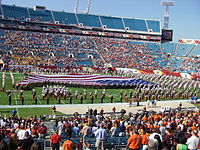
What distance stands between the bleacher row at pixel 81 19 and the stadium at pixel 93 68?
21cm

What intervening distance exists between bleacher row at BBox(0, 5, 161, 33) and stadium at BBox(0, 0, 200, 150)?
21 cm

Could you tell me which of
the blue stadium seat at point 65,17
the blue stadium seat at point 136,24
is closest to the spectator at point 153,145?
the blue stadium seat at point 65,17

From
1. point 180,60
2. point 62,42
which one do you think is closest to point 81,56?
point 62,42

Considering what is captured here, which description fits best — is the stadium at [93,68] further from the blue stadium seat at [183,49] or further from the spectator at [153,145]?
the spectator at [153,145]

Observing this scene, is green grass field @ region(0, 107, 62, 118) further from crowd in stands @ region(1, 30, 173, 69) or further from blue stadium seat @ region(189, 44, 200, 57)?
blue stadium seat @ region(189, 44, 200, 57)

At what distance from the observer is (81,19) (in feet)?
234

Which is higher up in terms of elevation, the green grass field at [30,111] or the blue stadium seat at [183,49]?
the blue stadium seat at [183,49]

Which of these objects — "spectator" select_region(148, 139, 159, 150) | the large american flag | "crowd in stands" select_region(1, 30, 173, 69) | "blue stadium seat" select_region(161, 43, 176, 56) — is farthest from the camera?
"blue stadium seat" select_region(161, 43, 176, 56)

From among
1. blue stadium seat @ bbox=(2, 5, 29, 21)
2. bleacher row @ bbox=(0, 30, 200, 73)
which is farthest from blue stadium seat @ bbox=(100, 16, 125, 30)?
blue stadium seat @ bbox=(2, 5, 29, 21)

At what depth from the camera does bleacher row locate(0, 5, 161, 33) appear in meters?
65.4

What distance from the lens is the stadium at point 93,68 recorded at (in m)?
20.1

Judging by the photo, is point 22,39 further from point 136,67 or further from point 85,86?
point 85,86

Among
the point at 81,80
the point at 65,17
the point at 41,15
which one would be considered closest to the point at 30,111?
the point at 81,80

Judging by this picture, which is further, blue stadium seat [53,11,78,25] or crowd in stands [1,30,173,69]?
blue stadium seat [53,11,78,25]
